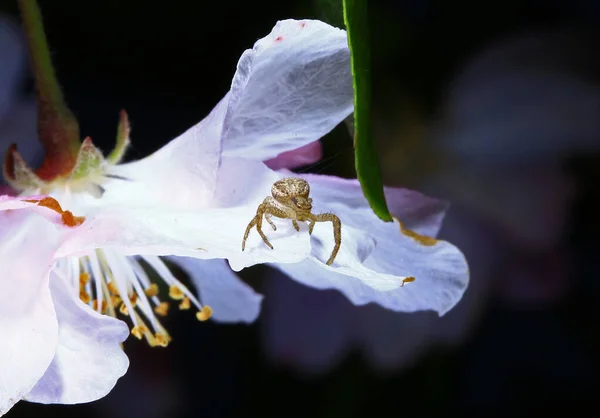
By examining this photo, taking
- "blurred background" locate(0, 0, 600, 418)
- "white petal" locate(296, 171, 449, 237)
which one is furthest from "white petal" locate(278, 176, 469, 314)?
"blurred background" locate(0, 0, 600, 418)

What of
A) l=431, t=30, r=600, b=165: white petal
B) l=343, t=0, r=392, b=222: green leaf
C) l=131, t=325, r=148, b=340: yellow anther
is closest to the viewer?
l=343, t=0, r=392, b=222: green leaf

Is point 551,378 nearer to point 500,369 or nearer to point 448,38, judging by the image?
point 500,369

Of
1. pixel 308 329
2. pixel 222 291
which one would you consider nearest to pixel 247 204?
pixel 222 291

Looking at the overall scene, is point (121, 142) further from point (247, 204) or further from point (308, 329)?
point (308, 329)

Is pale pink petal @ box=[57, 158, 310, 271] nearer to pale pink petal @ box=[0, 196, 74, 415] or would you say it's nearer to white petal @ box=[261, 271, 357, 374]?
pale pink petal @ box=[0, 196, 74, 415]

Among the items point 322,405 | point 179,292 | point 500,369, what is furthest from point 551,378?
point 179,292

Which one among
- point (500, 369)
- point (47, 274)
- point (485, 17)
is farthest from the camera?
point (500, 369)
